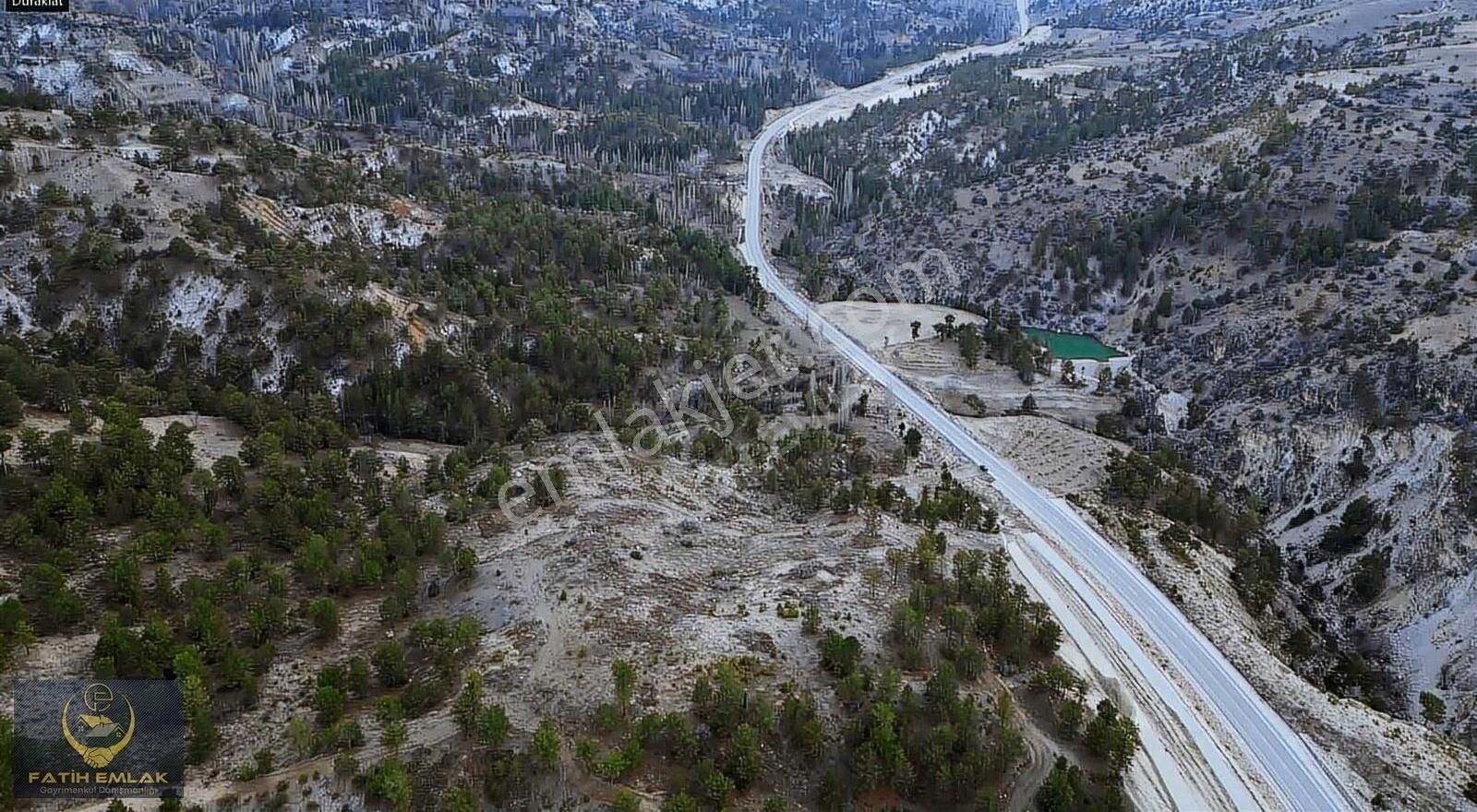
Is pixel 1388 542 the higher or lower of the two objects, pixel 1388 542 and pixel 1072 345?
the lower

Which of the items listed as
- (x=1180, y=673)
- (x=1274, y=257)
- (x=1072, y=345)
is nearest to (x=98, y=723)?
(x=1180, y=673)

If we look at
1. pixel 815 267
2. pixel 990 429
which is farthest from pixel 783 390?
pixel 815 267

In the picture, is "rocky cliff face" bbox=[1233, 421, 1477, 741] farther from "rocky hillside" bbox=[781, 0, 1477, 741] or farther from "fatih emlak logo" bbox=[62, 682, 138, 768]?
"fatih emlak logo" bbox=[62, 682, 138, 768]

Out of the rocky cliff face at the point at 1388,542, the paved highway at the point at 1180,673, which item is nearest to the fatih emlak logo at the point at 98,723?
the paved highway at the point at 1180,673

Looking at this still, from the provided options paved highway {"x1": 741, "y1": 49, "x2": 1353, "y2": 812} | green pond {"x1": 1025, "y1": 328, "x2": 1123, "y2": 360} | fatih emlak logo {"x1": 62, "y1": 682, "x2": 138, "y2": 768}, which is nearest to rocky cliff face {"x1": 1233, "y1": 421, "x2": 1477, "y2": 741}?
paved highway {"x1": 741, "y1": 49, "x2": 1353, "y2": 812}

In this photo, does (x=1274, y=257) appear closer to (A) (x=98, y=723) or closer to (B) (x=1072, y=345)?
(B) (x=1072, y=345)

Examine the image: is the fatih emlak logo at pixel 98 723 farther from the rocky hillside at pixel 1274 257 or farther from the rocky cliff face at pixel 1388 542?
the rocky cliff face at pixel 1388 542
